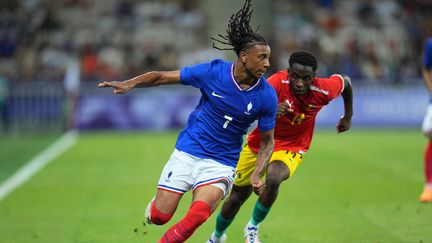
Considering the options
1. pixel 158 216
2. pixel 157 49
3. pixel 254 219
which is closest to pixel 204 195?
pixel 158 216

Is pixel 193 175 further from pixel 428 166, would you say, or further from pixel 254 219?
pixel 428 166

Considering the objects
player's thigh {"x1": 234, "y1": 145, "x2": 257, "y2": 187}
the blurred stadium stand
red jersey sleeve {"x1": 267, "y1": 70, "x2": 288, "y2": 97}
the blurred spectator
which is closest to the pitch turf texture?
player's thigh {"x1": 234, "y1": 145, "x2": 257, "y2": 187}

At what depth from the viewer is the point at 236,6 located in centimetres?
2825

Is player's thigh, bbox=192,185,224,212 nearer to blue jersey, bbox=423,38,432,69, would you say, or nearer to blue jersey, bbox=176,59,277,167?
blue jersey, bbox=176,59,277,167

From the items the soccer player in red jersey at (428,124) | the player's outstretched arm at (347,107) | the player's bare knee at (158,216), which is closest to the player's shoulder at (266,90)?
the player's bare knee at (158,216)

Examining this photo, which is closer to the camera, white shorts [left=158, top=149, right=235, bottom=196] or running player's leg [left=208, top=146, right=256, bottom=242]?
white shorts [left=158, top=149, right=235, bottom=196]

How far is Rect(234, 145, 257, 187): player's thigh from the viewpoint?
29.4ft

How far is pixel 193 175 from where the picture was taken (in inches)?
310

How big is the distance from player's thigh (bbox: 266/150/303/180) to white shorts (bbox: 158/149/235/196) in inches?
34.7

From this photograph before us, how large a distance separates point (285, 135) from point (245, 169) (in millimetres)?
675

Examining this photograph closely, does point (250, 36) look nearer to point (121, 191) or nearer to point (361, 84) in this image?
point (121, 191)

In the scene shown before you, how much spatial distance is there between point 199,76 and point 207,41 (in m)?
20.3

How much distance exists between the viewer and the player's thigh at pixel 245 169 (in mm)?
8953

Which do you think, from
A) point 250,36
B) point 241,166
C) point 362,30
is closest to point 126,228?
point 241,166
